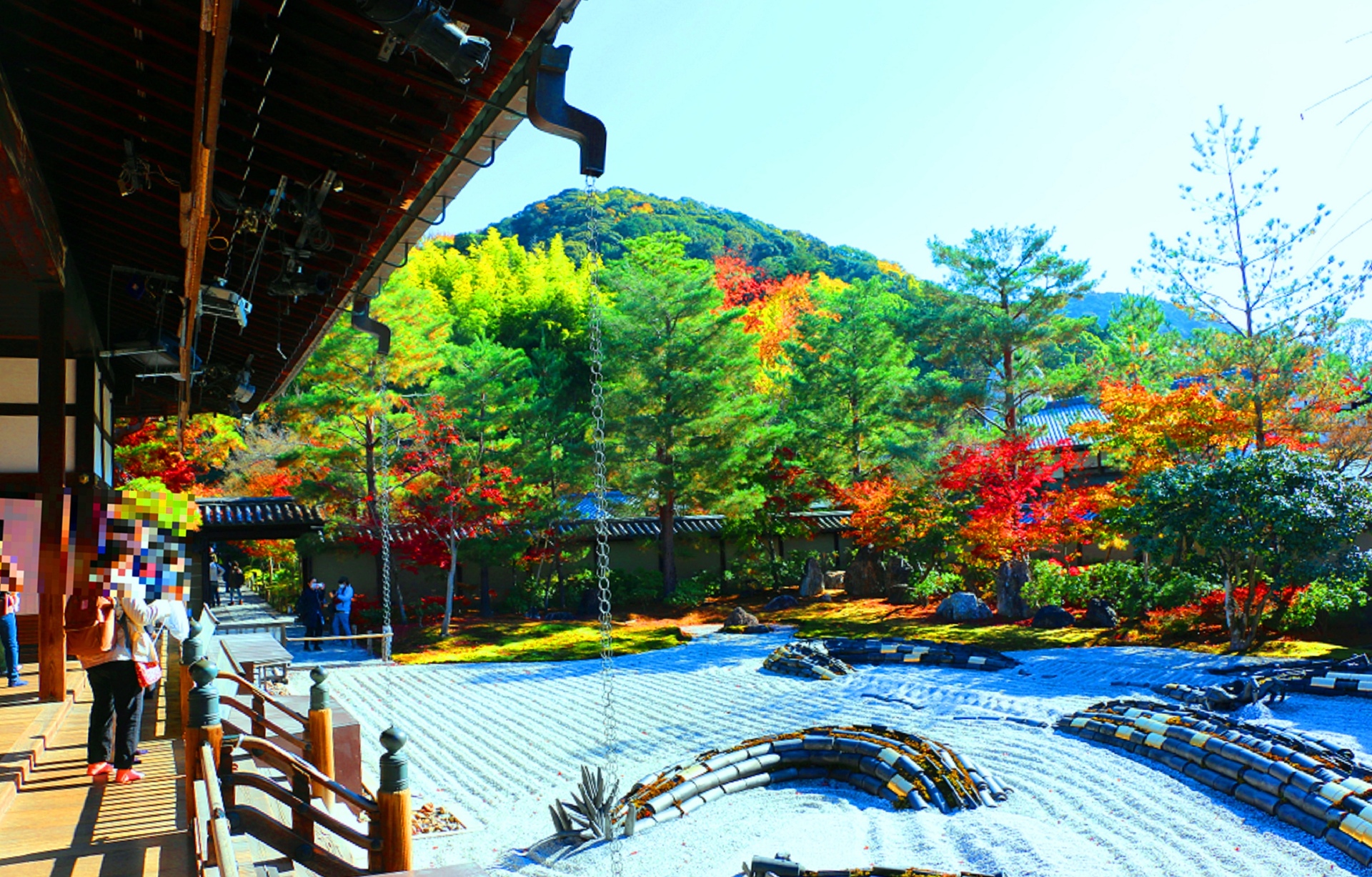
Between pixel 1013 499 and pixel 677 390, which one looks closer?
pixel 1013 499

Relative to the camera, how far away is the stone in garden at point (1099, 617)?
16.6m

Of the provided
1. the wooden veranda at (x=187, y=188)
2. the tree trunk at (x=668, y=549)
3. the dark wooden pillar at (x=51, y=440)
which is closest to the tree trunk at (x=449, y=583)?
the tree trunk at (x=668, y=549)

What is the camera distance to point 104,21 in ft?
13.6

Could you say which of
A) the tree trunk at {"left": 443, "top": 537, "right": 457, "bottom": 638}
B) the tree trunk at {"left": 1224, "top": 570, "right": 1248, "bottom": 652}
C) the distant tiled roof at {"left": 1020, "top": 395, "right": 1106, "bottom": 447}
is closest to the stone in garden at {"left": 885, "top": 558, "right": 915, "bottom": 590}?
the distant tiled roof at {"left": 1020, "top": 395, "right": 1106, "bottom": 447}

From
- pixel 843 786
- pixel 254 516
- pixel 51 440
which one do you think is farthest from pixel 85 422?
pixel 254 516

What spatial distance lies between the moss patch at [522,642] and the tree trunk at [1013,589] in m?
7.00

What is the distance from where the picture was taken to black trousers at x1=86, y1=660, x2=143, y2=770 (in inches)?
189

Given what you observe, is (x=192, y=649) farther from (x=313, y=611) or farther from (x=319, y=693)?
(x=313, y=611)

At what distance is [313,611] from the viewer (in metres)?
17.6

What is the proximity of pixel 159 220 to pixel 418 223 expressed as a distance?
2378 millimetres

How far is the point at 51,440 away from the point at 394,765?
4286 millimetres

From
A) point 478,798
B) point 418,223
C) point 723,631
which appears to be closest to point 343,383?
point 723,631

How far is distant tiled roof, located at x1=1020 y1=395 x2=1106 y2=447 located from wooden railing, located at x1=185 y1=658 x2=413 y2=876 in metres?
26.4

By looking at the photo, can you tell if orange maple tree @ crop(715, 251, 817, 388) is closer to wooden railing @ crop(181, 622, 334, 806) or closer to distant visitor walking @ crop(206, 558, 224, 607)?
distant visitor walking @ crop(206, 558, 224, 607)
